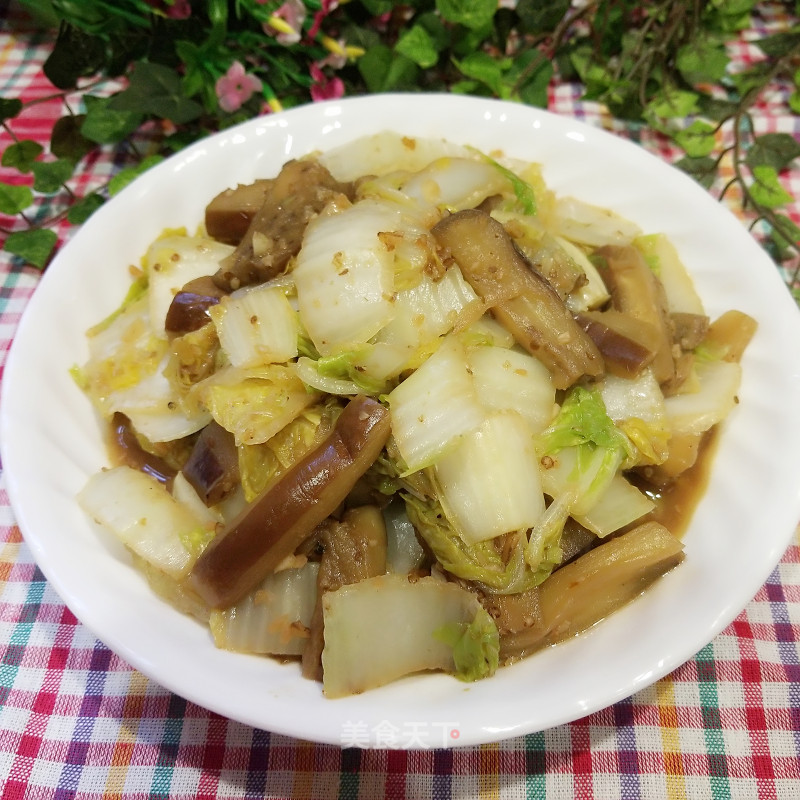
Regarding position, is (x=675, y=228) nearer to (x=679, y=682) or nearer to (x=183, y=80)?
(x=679, y=682)

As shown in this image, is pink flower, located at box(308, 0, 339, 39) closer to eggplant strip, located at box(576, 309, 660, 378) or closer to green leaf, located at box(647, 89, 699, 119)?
green leaf, located at box(647, 89, 699, 119)

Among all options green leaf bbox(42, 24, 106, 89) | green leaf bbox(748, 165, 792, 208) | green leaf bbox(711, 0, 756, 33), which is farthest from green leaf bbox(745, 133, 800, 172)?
green leaf bbox(42, 24, 106, 89)

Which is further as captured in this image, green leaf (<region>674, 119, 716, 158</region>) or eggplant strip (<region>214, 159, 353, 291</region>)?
green leaf (<region>674, 119, 716, 158</region>)

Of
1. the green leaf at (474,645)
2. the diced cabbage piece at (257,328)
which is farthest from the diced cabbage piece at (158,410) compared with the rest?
the green leaf at (474,645)

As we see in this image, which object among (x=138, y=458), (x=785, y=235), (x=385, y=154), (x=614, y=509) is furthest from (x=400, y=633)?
(x=785, y=235)

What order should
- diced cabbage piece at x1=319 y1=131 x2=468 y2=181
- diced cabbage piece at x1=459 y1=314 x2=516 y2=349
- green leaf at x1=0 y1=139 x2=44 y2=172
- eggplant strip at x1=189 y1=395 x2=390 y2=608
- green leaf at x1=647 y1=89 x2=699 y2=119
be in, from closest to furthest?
eggplant strip at x1=189 y1=395 x2=390 y2=608
diced cabbage piece at x1=459 y1=314 x2=516 y2=349
diced cabbage piece at x1=319 y1=131 x2=468 y2=181
green leaf at x1=0 y1=139 x2=44 y2=172
green leaf at x1=647 y1=89 x2=699 y2=119

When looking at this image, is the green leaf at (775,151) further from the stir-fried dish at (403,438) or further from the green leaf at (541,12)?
the stir-fried dish at (403,438)

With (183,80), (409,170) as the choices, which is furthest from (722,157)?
(183,80)
